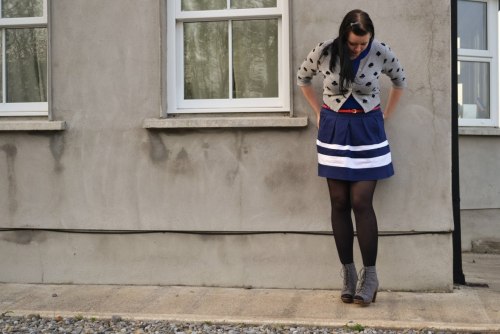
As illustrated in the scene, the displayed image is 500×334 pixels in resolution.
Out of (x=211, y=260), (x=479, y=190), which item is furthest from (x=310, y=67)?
(x=479, y=190)

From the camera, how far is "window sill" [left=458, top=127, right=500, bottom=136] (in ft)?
23.0

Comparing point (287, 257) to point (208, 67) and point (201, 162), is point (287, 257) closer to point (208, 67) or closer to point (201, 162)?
point (201, 162)

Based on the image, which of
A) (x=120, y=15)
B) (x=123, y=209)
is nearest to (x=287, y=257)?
(x=123, y=209)

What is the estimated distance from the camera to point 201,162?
518 cm

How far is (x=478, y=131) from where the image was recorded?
7.05 m

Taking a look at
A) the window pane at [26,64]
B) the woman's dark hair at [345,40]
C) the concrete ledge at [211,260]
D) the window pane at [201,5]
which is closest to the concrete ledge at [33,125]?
the window pane at [26,64]

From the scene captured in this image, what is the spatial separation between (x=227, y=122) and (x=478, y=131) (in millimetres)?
3196

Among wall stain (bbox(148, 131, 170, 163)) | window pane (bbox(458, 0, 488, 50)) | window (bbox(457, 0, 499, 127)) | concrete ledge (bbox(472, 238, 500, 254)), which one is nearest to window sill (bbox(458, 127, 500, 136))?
window (bbox(457, 0, 499, 127))

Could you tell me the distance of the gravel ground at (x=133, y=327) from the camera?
414 cm

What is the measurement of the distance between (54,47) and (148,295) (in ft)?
6.79

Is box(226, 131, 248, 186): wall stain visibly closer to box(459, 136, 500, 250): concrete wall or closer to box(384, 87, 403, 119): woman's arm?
box(384, 87, 403, 119): woman's arm

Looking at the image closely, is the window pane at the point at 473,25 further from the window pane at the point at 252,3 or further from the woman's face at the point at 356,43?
the woman's face at the point at 356,43

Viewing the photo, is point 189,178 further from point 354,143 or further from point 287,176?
point 354,143

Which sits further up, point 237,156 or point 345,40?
point 345,40
